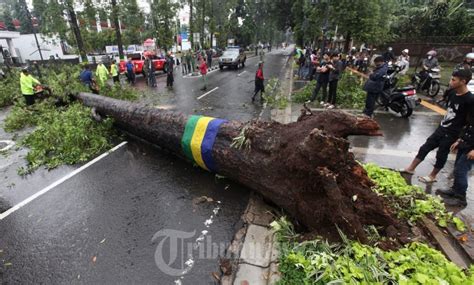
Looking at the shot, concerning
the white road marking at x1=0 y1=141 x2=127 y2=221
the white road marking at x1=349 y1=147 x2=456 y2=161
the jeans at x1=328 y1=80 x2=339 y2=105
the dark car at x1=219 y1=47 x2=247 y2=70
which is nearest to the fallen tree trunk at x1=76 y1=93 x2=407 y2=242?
the white road marking at x1=349 y1=147 x2=456 y2=161

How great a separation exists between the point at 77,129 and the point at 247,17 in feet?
199

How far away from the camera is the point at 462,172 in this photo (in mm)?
3865

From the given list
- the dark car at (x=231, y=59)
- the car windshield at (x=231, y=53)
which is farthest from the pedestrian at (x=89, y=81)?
the car windshield at (x=231, y=53)

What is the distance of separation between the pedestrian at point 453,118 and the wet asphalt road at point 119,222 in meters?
3.26

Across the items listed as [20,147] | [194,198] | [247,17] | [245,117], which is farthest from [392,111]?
[247,17]

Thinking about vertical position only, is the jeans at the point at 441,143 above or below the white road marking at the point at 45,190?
above

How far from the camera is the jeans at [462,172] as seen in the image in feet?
12.5

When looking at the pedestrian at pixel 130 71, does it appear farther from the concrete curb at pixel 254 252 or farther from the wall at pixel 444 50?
the wall at pixel 444 50

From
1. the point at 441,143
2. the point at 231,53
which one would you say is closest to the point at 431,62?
the point at 441,143

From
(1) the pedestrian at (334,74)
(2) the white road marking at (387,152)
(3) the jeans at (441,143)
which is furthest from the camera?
(1) the pedestrian at (334,74)

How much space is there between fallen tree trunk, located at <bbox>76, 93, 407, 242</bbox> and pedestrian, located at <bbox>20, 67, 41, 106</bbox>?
8.54m

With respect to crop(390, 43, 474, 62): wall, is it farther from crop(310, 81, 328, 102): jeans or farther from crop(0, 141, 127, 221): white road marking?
crop(0, 141, 127, 221): white road marking

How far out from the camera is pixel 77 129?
22.0 ft

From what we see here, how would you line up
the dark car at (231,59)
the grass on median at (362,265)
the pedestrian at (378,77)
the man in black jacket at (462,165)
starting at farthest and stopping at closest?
1. the dark car at (231,59)
2. the pedestrian at (378,77)
3. the man in black jacket at (462,165)
4. the grass on median at (362,265)
